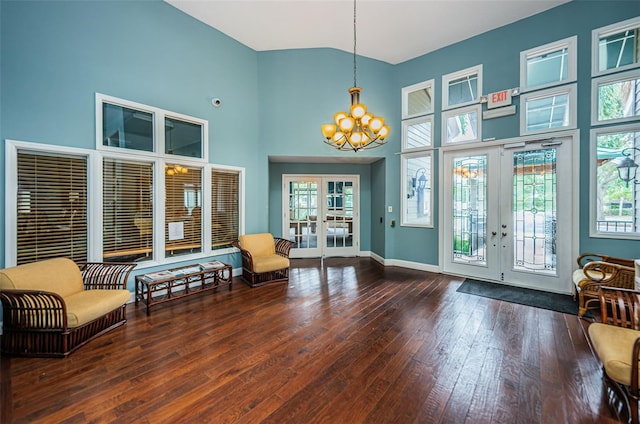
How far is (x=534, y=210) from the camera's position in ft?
13.7

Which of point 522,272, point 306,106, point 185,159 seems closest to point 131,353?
point 185,159

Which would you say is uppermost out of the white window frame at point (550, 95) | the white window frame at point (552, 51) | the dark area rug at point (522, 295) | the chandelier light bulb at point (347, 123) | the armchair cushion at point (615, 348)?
the white window frame at point (552, 51)

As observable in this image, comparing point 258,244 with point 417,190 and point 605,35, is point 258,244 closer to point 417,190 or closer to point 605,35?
point 417,190

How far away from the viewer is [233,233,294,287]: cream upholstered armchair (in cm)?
437

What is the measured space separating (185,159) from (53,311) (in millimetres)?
2599

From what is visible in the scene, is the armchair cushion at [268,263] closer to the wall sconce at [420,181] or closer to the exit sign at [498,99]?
the wall sconce at [420,181]

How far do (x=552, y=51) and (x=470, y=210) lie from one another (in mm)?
2733

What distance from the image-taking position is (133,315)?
329cm

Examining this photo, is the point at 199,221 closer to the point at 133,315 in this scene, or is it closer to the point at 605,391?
the point at 133,315

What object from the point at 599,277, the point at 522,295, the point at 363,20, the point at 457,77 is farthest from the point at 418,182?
the point at 363,20

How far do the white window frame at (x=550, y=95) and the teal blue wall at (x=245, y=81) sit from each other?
0.31 ft

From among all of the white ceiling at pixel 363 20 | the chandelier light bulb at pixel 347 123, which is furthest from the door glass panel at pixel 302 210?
the chandelier light bulb at pixel 347 123

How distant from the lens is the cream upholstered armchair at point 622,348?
5.24 ft

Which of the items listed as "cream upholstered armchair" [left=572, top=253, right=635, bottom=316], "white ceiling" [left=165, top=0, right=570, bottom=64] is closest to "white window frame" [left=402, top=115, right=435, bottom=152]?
"white ceiling" [left=165, top=0, right=570, bottom=64]
